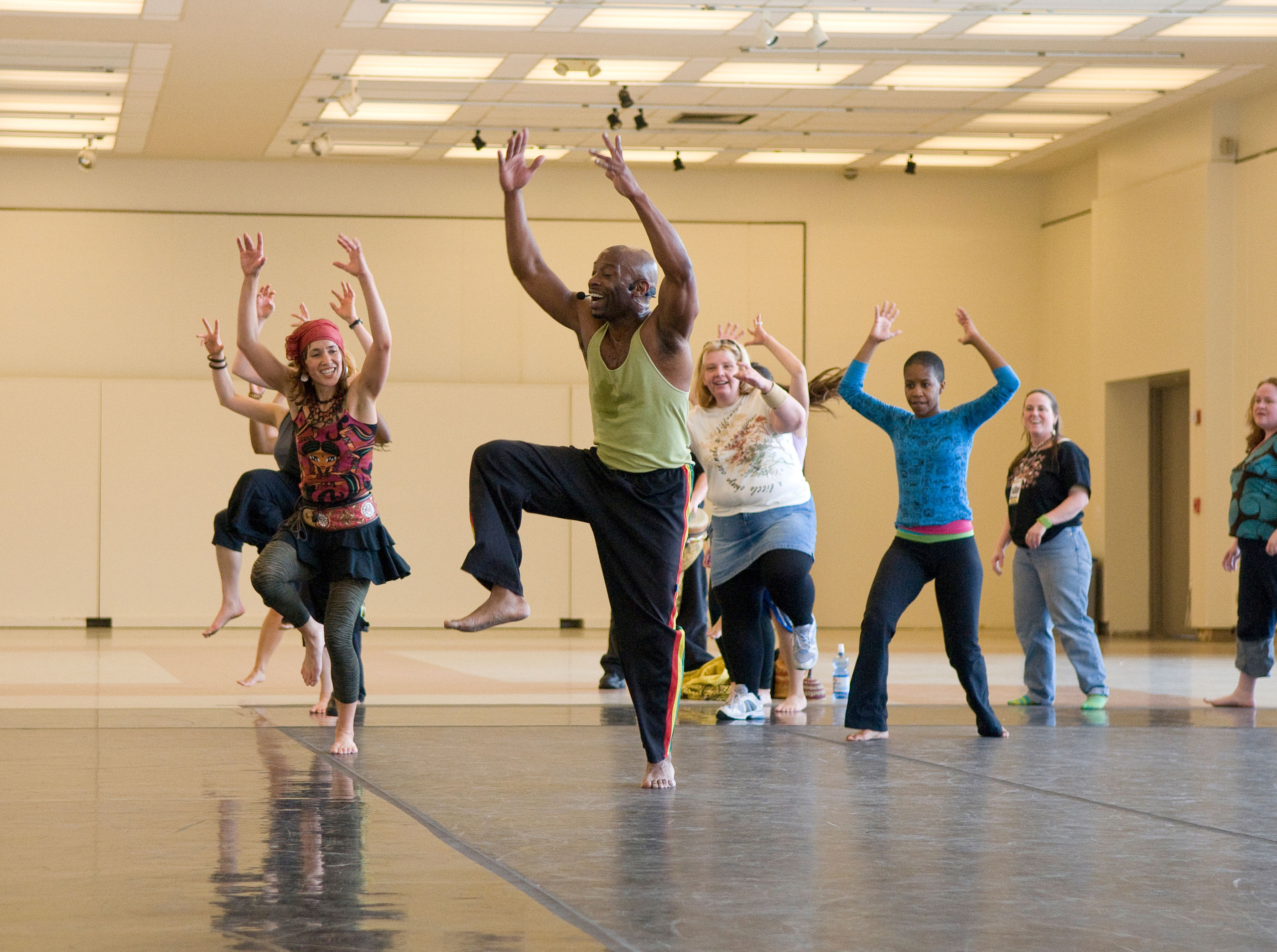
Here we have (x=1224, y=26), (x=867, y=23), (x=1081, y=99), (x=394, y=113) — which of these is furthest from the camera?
(x=394, y=113)

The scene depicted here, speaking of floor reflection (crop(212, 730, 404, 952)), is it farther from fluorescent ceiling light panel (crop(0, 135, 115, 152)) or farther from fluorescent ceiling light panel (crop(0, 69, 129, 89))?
fluorescent ceiling light panel (crop(0, 135, 115, 152))

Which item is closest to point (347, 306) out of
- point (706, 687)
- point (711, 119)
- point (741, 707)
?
point (741, 707)

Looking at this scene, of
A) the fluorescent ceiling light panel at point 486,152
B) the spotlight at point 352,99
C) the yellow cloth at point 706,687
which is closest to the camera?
the yellow cloth at point 706,687

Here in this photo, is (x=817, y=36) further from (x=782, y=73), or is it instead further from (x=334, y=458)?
(x=334, y=458)

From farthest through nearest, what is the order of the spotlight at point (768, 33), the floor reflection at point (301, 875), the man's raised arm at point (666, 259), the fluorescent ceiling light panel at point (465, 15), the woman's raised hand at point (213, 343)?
the fluorescent ceiling light panel at point (465, 15) → the spotlight at point (768, 33) → the woman's raised hand at point (213, 343) → the man's raised arm at point (666, 259) → the floor reflection at point (301, 875)

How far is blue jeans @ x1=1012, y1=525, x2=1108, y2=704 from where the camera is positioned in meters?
7.68

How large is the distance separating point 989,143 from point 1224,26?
3920 millimetres

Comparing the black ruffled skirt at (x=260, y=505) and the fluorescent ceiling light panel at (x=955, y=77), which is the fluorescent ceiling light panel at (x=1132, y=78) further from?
the black ruffled skirt at (x=260, y=505)

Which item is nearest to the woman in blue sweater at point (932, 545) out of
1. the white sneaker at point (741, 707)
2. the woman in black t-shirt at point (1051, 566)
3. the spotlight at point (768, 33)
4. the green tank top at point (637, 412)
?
the white sneaker at point (741, 707)

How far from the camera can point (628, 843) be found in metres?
3.72

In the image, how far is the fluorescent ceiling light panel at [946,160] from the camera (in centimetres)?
1622

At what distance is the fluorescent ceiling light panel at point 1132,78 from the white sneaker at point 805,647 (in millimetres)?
7402

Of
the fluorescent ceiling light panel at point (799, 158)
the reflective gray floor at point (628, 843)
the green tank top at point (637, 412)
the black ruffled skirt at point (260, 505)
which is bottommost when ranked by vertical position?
the reflective gray floor at point (628, 843)

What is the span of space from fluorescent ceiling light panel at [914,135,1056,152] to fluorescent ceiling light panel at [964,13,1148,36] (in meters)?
3.43
